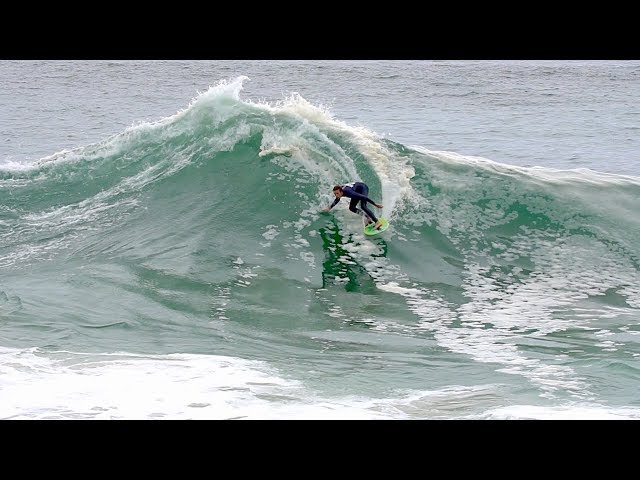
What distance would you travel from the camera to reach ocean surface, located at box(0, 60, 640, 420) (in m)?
10.5

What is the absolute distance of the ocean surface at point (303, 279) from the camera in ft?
34.4

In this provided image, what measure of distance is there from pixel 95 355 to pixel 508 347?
5.30 metres

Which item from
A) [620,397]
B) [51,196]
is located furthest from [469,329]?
[51,196]

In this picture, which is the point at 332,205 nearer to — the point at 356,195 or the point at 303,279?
the point at 356,195

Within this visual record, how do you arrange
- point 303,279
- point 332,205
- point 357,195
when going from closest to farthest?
point 303,279
point 357,195
point 332,205

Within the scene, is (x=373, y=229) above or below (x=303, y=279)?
above

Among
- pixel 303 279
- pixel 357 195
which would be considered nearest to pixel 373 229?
pixel 357 195

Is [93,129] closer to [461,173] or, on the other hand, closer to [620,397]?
[461,173]

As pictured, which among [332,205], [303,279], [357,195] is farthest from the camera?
[332,205]

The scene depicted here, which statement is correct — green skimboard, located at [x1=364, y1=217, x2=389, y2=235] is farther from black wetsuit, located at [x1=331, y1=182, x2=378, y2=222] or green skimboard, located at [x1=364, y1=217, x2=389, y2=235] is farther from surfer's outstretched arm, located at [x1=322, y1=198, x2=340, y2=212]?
surfer's outstretched arm, located at [x1=322, y1=198, x2=340, y2=212]

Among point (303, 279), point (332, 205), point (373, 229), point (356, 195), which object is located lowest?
point (303, 279)

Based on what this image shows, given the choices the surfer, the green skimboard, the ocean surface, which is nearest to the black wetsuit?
the surfer

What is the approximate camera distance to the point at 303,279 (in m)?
14.4

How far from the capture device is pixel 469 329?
1275 centimetres
